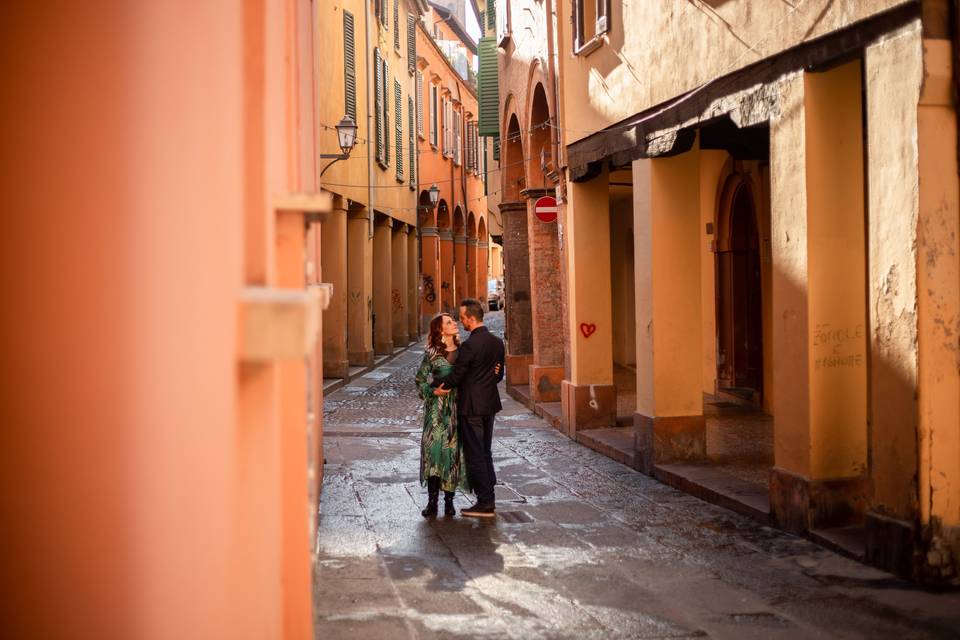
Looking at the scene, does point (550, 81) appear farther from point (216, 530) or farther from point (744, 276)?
point (216, 530)

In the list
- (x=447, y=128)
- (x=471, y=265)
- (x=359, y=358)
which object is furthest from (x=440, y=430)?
(x=471, y=265)

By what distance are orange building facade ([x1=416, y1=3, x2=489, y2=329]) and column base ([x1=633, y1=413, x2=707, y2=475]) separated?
23.9 m

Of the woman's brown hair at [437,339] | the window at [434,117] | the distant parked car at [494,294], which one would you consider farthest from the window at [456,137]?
the woman's brown hair at [437,339]

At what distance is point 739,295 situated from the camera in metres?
15.6

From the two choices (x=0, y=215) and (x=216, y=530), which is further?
(x=0, y=215)

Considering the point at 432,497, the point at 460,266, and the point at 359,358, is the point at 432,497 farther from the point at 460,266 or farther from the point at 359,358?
the point at 460,266

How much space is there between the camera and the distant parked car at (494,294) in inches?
2045

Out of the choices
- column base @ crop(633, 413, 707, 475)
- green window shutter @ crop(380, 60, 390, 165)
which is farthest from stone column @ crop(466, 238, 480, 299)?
column base @ crop(633, 413, 707, 475)

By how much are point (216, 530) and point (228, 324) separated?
20.1 inches

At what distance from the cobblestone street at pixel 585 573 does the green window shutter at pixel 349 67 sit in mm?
11984

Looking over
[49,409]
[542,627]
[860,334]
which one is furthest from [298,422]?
[860,334]

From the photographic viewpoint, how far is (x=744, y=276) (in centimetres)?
1550

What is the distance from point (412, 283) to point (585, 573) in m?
26.4

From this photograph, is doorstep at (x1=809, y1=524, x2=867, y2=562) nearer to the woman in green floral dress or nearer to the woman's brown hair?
the woman in green floral dress
